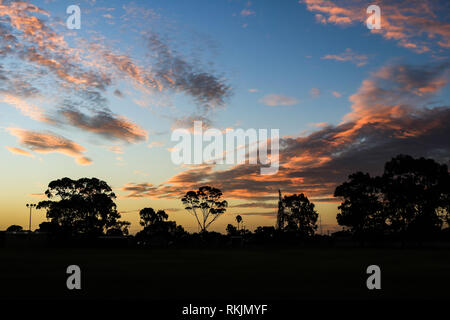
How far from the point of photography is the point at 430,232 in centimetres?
7800

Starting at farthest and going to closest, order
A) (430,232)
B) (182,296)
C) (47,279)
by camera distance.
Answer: (430,232) → (47,279) → (182,296)

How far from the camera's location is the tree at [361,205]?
87.0 meters

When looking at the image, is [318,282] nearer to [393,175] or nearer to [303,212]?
[393,175]

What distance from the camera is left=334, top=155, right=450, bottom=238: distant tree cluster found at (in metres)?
77.1

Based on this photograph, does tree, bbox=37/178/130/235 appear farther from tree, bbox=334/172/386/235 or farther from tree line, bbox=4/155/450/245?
tree, bbox=334/172/386/235

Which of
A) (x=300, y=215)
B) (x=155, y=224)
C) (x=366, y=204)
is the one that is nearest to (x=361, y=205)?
(x=366, y=204)

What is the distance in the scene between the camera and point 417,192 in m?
77.4

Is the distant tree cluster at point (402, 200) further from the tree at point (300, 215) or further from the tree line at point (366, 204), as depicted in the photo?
the tree at point (300, 215)

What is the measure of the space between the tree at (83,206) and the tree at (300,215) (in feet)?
176

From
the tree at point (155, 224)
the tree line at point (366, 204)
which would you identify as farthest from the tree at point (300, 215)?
the tree at point (155, 224)

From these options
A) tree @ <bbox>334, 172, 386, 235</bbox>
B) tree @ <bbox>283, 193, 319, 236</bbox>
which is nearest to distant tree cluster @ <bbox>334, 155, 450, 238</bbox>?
tree @ <bbox>334, 172, 386, 235</bbox>

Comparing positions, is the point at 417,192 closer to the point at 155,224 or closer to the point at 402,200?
the point at 402,200
